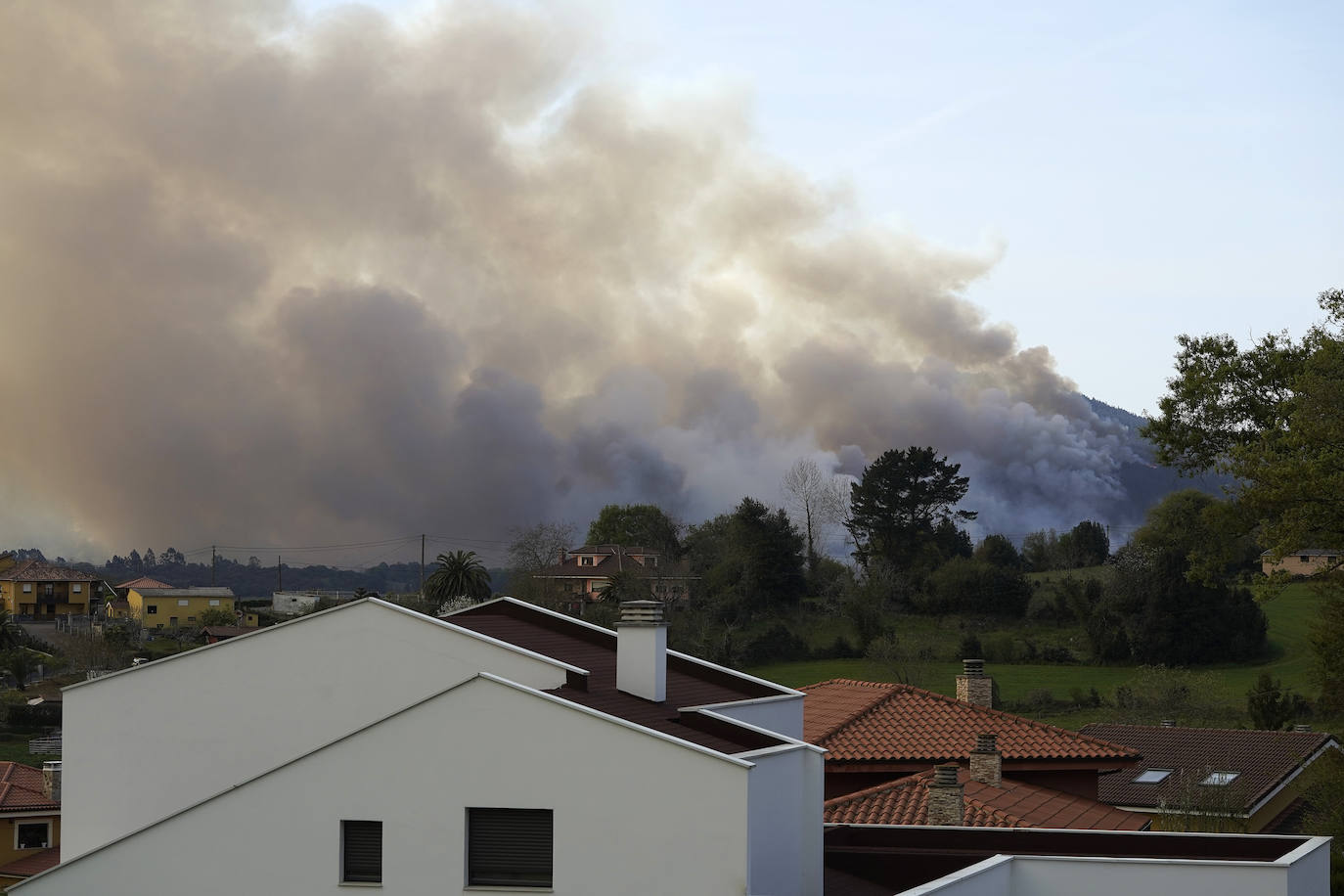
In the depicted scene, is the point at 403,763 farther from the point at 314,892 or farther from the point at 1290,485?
the point at 1290,485

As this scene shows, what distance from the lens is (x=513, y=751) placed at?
587 inches

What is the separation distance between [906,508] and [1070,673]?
35684mm

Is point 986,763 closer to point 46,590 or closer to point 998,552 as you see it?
point 998,552

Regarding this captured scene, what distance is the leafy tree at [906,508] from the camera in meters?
103

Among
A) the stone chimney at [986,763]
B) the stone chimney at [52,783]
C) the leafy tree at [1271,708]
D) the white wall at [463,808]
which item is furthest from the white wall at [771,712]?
the leafy tree at [1271,708]

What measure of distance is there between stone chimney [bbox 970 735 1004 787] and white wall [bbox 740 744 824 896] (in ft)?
33.6

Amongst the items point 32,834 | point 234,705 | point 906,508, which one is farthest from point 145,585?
point 234,705

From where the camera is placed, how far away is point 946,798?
22.1m

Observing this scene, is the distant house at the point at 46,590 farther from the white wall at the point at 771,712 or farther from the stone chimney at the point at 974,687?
the white wall at the point at 771,712

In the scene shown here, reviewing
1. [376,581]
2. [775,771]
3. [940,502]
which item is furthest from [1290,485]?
[376,581]

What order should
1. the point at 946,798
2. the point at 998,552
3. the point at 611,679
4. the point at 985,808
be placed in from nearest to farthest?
the point at 611,679 → the point at 946,798 → the point at 985,808 → the point at 998,552

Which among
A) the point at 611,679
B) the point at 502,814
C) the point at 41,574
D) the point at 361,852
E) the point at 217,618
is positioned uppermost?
the point at 41,574

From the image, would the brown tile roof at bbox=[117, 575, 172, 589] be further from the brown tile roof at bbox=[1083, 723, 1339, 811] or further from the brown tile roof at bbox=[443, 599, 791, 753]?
the brown tile roof at bbox=[443, 599, 791, 753]

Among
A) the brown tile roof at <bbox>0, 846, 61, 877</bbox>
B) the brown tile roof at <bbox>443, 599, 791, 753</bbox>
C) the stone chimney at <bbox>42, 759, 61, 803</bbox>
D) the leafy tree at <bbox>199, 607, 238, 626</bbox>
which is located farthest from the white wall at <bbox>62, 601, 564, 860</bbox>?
the leafy tree at <bbox>199, 607, 238, 626</bbox>
